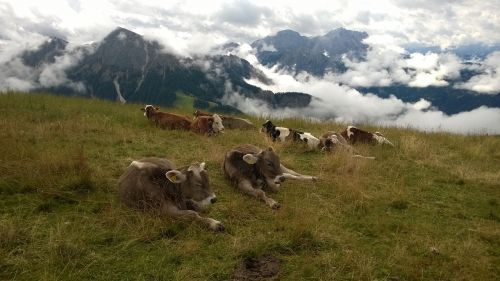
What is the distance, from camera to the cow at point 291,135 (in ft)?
52.4

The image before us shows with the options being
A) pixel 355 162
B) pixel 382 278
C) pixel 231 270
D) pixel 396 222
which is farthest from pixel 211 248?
pixel 355 162

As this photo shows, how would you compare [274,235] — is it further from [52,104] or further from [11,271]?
[52,104]

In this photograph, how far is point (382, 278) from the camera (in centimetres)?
673

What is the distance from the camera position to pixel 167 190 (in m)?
8.82

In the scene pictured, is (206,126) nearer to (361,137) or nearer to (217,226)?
(361,137)

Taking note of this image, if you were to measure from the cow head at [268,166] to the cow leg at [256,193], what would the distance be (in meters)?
0.55

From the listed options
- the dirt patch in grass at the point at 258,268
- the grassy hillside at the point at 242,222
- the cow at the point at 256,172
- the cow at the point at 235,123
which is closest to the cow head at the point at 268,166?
the cow at the point at 256,172

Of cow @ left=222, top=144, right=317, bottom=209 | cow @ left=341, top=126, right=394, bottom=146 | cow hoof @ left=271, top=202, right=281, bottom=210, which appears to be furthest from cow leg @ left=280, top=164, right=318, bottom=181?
cow @ left=341, top=126, right=394, bottom=146

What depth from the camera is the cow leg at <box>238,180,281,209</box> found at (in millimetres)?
9507

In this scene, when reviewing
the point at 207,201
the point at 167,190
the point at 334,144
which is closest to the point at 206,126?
the point at 334,144

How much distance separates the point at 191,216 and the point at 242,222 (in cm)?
97

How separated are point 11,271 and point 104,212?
2.07 meters

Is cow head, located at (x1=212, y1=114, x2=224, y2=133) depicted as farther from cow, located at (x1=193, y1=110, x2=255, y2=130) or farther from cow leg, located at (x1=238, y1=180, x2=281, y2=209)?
cow leg, located at (x1=238, y1=180, x2=281, y2=209)

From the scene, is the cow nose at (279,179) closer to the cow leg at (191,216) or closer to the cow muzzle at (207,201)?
the cow muzzle at (207,201)
